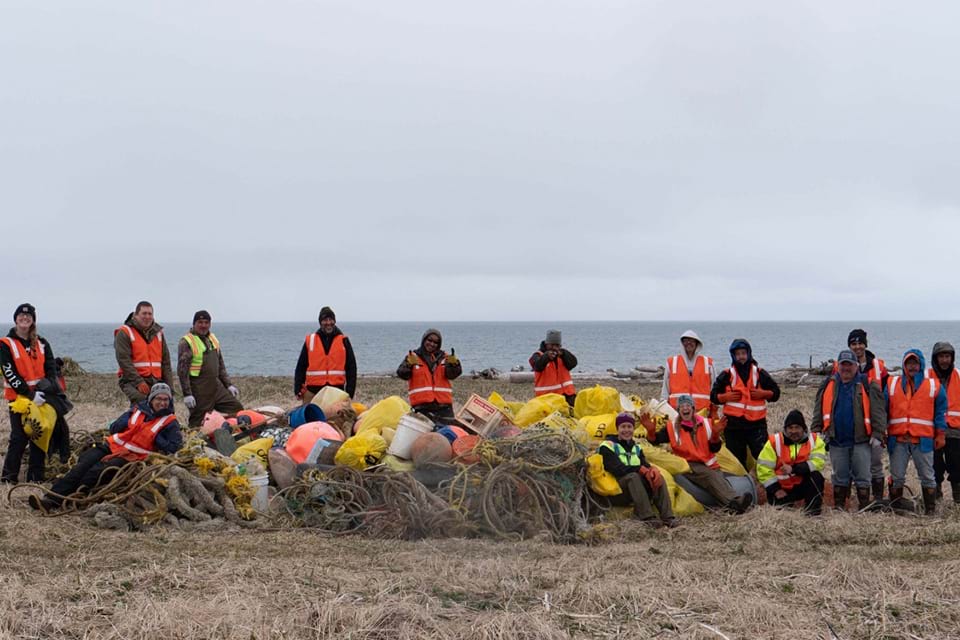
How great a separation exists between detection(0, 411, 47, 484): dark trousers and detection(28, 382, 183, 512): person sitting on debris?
95cm

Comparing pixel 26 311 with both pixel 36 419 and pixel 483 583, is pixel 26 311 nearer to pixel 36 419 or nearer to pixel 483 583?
pixel 36 419

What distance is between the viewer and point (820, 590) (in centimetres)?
457

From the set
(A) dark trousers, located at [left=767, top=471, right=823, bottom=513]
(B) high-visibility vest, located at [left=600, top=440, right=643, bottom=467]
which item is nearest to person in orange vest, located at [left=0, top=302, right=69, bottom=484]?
(B) high-visibility vest, located at [left=600, top=440, right=643, bottom=467]

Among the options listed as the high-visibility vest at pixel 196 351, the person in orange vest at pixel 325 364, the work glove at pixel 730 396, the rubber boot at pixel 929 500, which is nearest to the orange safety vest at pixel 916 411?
the rubber boot at pixel 929 500

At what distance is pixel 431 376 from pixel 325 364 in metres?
1.27

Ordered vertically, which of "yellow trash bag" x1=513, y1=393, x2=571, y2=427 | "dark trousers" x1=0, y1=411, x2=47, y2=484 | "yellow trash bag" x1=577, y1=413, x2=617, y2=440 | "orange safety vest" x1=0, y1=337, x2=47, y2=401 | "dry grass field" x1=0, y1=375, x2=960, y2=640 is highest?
"orange safety vest" x1=0, y1=337, x2=47, y2=401

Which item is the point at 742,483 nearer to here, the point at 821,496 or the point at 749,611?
the point at 821,496

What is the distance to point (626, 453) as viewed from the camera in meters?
6.89

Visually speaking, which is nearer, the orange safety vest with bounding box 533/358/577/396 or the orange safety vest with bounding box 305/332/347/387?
the orange safety vest with bounding box 305/332/347/387

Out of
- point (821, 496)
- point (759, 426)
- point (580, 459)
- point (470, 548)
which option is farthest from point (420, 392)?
point (821, 496)

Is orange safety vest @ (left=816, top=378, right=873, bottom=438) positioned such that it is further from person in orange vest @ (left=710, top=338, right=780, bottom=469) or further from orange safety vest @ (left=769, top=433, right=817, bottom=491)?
person in orange vest @ (left=710, top=338, right=780, bottom=469)

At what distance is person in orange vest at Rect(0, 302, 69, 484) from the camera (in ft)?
24.5

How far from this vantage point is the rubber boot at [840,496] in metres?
7.36

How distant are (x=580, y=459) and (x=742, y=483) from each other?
1687 mm
